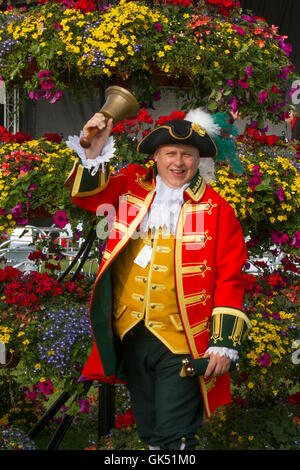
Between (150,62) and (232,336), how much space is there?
1.84m

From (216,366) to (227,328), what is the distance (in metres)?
0.17

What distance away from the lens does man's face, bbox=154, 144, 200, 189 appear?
255 cm

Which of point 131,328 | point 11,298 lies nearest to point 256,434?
point 131,328

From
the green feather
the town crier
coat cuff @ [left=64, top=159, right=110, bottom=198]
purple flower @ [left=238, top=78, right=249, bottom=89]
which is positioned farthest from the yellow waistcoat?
purple flower @ [left=238, top=78, right=249, bottom=89]

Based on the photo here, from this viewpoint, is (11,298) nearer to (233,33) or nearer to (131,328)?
(131,328)

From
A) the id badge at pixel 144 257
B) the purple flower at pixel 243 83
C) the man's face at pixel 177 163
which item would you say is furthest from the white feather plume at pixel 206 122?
the purple flower at pixel 243 83

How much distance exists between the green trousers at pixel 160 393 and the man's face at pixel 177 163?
69cm

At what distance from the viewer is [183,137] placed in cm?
250

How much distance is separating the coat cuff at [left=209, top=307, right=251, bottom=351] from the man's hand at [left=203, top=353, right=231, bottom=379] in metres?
0.05

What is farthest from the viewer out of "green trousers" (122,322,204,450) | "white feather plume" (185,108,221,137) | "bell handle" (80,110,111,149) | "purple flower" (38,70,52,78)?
"purple flower" (38,70,52,78)

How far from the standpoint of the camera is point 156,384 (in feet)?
8.55

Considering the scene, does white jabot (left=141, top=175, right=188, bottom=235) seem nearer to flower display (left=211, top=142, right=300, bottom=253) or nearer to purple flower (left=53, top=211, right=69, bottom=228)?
flower display (left=211, top=142, right=300, bottom=253)

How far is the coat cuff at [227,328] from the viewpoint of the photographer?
95.6 inches
